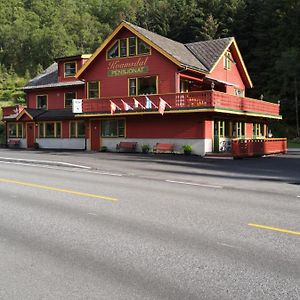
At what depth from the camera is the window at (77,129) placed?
38.3m

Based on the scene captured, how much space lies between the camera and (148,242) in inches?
275

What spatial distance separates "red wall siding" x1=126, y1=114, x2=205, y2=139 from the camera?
2983 centimetres

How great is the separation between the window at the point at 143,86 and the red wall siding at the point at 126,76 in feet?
1.03

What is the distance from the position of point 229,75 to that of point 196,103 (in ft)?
34.8

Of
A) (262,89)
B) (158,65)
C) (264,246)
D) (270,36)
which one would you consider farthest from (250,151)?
(270,36)

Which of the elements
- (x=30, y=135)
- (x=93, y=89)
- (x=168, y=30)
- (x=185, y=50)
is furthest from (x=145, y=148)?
(x=168, y=30)

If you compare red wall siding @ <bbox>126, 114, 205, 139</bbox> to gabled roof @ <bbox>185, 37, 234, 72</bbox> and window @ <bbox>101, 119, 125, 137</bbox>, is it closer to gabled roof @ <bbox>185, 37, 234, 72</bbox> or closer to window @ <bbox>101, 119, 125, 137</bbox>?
window @ <bbox>101, 119, 125, 137</bbox>

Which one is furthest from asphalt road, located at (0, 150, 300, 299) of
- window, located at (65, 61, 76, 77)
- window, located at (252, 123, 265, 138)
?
window, located at (65, 61, 76, 77)

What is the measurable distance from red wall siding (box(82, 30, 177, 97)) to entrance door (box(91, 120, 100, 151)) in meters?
2.37

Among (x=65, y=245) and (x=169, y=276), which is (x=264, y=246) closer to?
(x=169, y=276)

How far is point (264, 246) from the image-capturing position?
6750 millimetres

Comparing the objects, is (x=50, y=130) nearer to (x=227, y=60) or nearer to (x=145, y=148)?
(x=145, y=148)

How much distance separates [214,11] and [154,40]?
59363mm

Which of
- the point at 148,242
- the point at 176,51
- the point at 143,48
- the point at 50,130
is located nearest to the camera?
the point at 148,242
